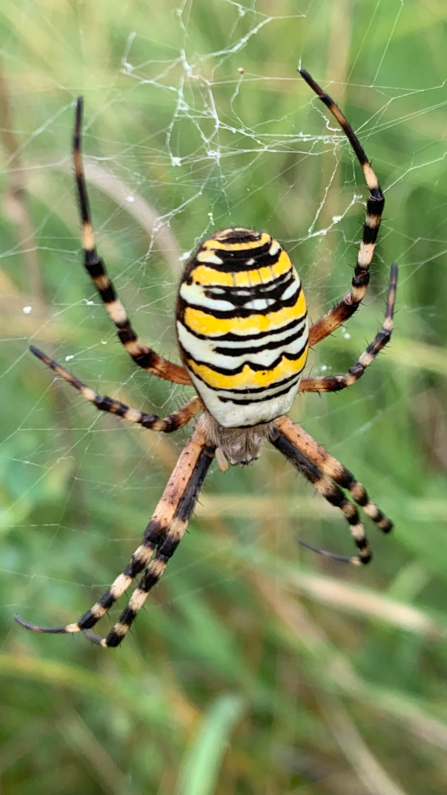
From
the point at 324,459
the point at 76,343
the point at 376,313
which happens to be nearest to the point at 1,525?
the point at 76,343

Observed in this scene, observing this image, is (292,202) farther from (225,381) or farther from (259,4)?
(225,381)

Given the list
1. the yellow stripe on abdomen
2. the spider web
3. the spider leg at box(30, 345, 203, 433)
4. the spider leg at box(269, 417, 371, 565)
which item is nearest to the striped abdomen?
the yellow stripe on abdomen

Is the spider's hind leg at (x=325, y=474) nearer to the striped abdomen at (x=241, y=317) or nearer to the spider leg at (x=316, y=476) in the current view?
the spider leg at (x=316, y=476)

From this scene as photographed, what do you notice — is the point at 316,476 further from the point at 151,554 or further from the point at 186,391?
the point at 151,554

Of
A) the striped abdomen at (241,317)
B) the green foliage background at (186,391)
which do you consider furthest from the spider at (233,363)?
the green foliage background at (186,391)

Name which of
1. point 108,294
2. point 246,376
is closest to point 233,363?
point 246,376

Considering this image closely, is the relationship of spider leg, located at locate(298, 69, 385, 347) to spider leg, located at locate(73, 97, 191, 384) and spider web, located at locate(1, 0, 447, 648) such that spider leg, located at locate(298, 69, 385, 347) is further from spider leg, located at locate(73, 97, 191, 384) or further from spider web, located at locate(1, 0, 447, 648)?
spider leg, located at locate(73, 97, 191, 384)
